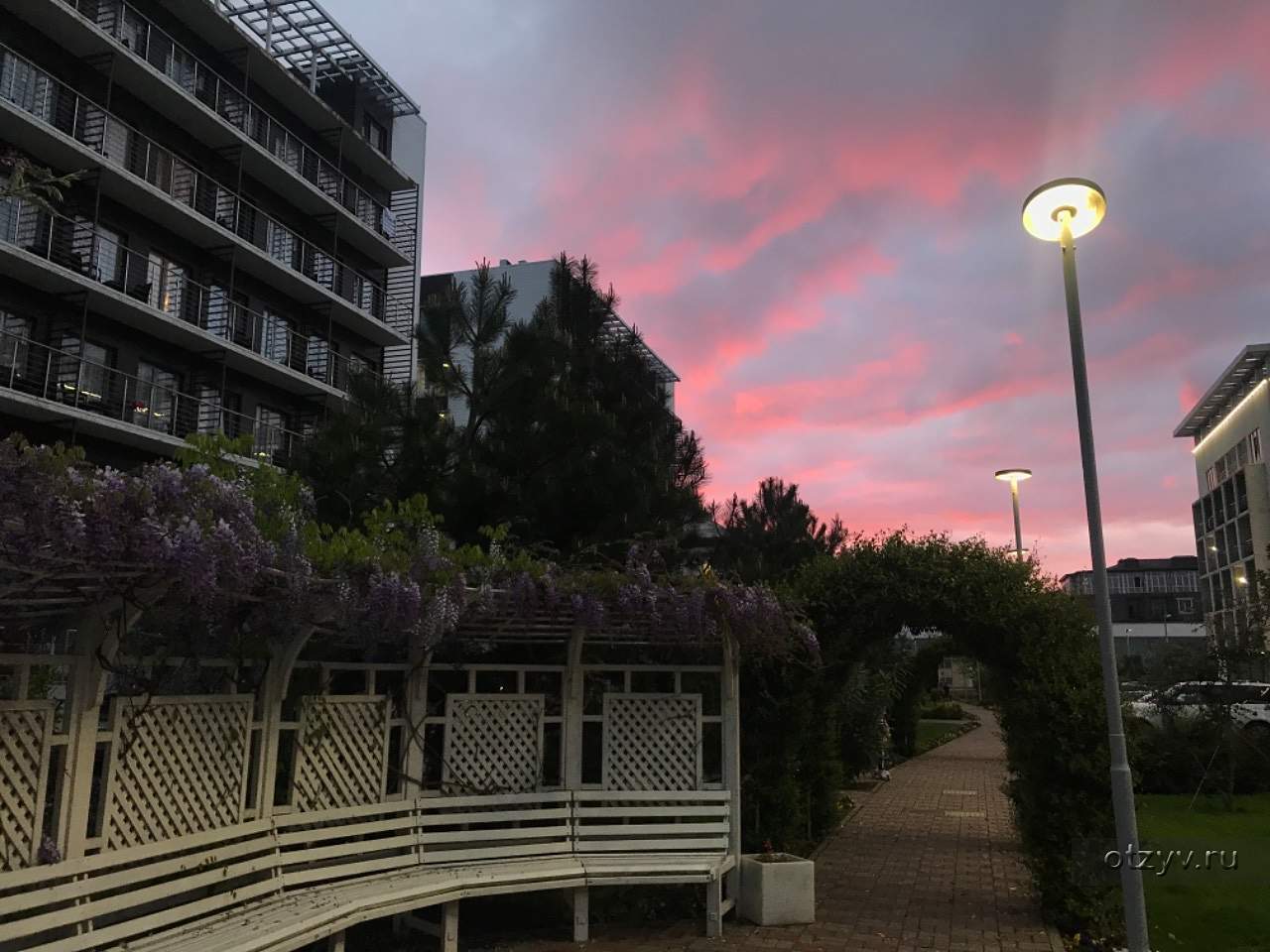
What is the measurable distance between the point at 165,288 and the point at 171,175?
8.03 ft

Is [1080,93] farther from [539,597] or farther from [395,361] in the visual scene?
[395,361]

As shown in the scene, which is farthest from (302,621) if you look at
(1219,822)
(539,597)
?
(1219,822)

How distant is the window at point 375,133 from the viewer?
98.3ft

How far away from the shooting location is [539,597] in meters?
6.86

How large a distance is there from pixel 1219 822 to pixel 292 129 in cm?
2523


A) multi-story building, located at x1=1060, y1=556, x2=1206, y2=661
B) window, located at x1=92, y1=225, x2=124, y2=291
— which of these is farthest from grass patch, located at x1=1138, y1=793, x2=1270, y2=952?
multi-story building, located at x1=1060, y1=556, x2=1206, y2=661

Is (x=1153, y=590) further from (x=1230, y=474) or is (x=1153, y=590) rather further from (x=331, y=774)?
(x=331, y=774)

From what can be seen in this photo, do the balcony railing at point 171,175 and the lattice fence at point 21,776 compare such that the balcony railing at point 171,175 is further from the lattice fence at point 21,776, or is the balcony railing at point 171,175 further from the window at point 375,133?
the lattice fence at point 21,776

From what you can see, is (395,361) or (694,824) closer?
(694,824)

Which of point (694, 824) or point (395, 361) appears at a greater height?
point (395, 361)

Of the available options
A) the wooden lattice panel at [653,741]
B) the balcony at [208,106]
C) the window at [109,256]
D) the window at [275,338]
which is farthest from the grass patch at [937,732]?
the window at [109,256]

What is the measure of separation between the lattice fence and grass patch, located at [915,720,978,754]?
79.2ft

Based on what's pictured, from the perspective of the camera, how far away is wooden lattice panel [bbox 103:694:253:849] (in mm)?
5430

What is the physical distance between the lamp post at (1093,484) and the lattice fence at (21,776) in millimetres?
6219
